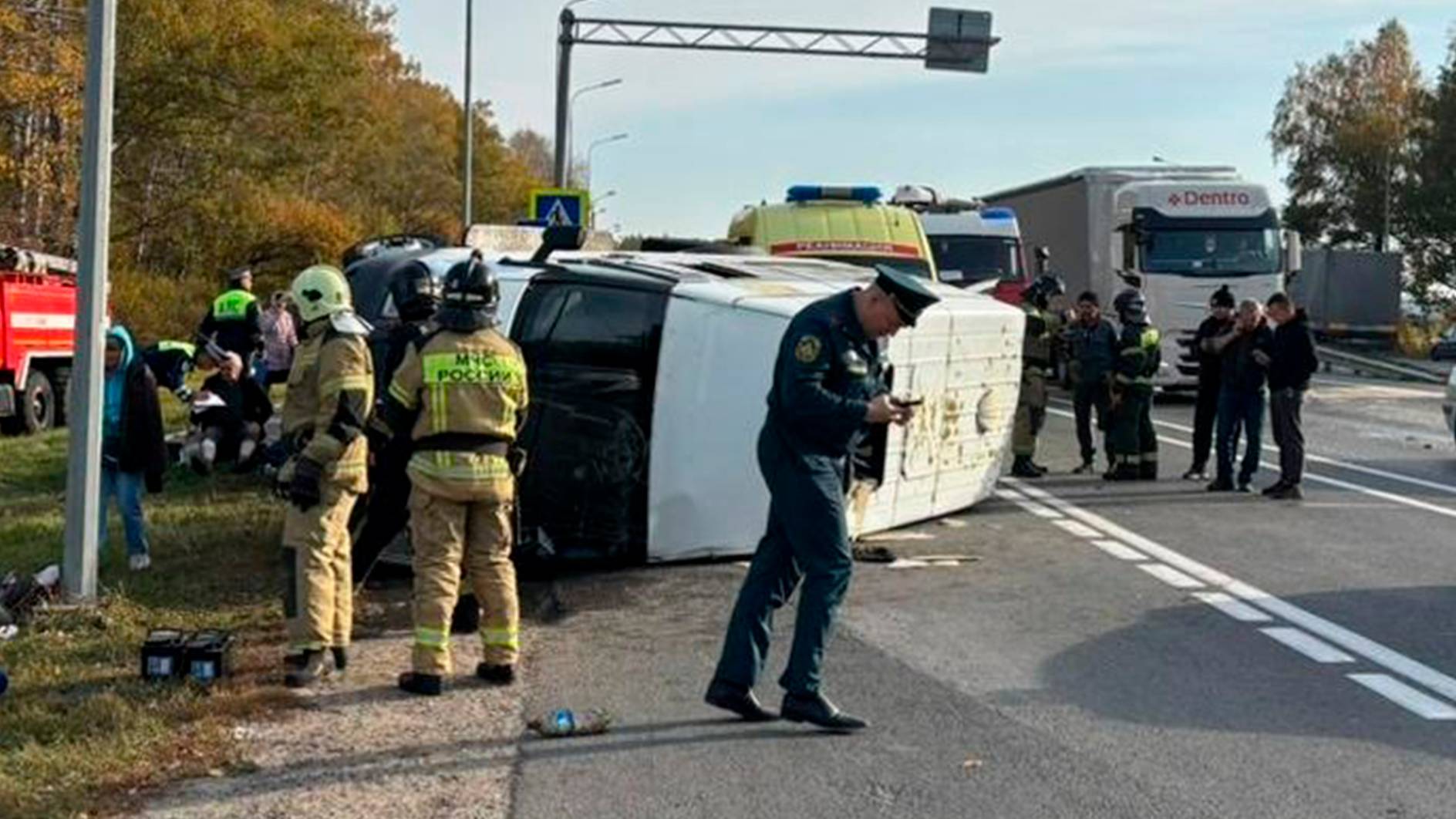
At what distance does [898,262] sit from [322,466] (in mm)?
11029

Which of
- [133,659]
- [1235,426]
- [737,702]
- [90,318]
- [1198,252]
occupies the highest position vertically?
[1198,252]

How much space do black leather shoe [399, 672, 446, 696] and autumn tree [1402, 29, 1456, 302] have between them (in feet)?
202

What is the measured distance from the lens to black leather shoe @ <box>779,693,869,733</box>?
612cm

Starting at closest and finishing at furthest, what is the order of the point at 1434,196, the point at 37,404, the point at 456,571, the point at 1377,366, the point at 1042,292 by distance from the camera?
the point at 456,571 < the point at 1042,292 < the point at 37,404 < the point at 1377,366 < the point at 1434,196

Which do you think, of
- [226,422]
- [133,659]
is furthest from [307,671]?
[226,422]

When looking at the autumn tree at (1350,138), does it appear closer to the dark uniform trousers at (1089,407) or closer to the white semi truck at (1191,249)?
the white semi truck at (1191,249)

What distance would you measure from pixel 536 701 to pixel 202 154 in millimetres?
30191

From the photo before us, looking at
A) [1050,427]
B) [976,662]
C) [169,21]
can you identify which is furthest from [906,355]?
[169,21]

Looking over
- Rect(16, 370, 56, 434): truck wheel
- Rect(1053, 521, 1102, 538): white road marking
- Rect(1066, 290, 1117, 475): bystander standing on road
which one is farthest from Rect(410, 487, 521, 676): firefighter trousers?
Rect(16, 370, 56, 434): truck wheel

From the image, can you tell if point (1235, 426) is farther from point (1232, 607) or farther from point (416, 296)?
point (416, 296)

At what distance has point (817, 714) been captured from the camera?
612cm

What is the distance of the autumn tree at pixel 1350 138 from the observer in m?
69.7

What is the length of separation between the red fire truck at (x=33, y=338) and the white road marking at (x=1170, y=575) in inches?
529

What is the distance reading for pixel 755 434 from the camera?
8898mm
